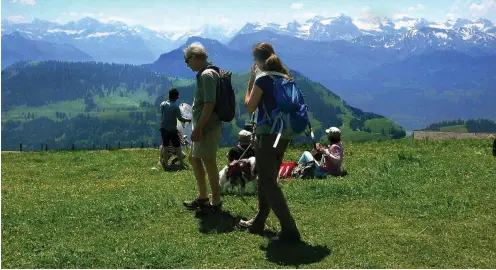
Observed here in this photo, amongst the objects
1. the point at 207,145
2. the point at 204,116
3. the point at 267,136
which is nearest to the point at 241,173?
the point at 207,145

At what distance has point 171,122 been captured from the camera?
805 inches

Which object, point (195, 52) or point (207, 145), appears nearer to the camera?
point (195, 52)

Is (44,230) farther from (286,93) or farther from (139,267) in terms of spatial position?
(286,93)

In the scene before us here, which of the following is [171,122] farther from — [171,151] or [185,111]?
[171,151]

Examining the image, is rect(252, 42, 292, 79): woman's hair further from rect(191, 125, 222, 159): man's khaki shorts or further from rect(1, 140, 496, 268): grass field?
rect(1, 140, 496, 268): grass field

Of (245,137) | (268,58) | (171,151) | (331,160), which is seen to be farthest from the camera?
(171,151)

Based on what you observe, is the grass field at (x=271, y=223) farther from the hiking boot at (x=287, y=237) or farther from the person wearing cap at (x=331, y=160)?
the person wearing cap at (x=331, y=160)

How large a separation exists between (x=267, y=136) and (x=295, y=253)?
2214 mm

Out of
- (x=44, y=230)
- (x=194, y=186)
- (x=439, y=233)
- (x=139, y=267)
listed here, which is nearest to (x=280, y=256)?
(x=139, y=267)

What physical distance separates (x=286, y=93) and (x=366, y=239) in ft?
11.0

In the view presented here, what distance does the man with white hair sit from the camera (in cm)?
1030

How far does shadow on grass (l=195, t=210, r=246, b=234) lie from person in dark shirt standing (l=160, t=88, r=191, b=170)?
8296 millimetres

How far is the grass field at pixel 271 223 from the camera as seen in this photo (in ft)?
29.5

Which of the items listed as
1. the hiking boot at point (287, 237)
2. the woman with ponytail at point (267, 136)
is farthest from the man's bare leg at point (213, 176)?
the hiking boot at point (287, 237)
